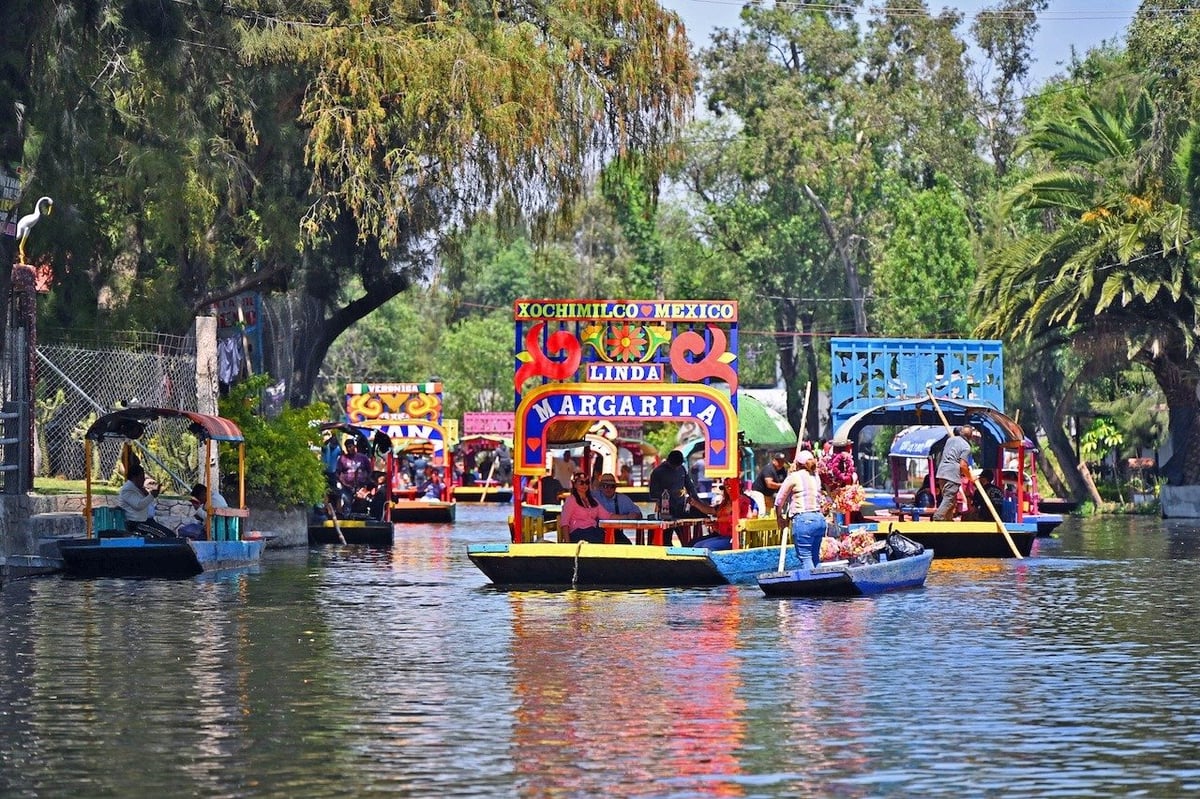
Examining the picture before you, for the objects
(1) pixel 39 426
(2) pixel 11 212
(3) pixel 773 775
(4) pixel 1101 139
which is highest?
(4) pixel 1101 139

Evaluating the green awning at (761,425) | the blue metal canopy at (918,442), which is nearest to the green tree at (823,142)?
the green awning at (761,425)

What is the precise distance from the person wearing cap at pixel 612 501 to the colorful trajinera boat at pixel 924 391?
8.48 meters

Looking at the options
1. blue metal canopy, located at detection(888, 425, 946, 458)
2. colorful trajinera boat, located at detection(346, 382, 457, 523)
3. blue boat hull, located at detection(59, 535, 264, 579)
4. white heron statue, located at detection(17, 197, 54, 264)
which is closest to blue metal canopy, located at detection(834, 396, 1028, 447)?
blue metal canopy, located at detection(888, 425, 946, 458)

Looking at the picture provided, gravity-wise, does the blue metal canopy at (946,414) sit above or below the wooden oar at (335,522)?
above

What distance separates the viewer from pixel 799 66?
76875 millimetres

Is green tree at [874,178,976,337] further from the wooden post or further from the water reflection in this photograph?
the water reflection

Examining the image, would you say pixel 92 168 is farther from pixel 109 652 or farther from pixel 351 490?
pixel 109 652

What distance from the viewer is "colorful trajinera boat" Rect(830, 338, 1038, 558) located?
35812 mm

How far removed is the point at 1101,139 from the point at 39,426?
26749mm

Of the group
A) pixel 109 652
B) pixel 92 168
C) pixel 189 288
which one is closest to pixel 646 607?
pixel 109 652

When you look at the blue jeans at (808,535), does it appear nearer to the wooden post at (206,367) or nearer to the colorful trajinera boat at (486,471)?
the wooden post at (206,367)

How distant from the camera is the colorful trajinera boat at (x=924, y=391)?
117 feet

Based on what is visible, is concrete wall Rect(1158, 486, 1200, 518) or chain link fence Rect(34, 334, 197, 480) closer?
chain link fence Rect(34, 334, 197, 480)

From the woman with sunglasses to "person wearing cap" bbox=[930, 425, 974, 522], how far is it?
30.0ft
